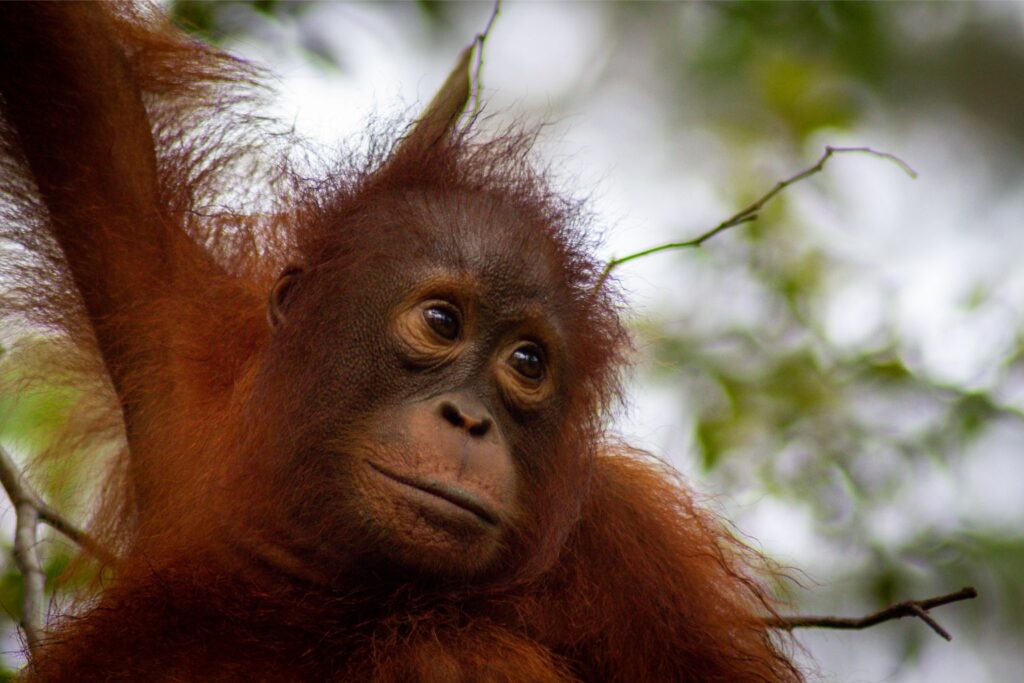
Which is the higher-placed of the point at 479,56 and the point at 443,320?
the point at 479,56

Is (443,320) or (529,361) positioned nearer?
(443,320)

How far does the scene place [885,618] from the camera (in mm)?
3369

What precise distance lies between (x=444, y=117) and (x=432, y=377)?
987mm

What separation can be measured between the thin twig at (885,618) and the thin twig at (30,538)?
2288 mm

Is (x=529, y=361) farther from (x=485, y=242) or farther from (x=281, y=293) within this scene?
(x=281, y=293)

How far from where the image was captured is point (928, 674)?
20.6ft

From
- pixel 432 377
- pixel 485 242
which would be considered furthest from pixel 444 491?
pixel 485 242

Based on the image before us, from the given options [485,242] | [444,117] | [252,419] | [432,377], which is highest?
[444,117]

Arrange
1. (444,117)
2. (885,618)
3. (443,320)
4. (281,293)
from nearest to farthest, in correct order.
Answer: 1. (885,618)
2. (443,320)
3. (281,293)
4. (444,117)

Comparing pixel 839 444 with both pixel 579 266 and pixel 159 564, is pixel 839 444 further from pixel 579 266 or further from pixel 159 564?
pixel 159 564

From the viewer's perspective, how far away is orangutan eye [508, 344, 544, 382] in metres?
3.57

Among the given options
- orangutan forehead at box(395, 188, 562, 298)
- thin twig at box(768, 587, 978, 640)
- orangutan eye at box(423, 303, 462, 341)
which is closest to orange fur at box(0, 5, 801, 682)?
orangutan forehead at box(395, 188, 562, 298)

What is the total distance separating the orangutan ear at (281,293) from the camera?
3691 mm

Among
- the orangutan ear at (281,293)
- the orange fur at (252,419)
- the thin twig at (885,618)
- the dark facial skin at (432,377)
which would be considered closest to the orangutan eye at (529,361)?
the dark facial skin at (432,377)
